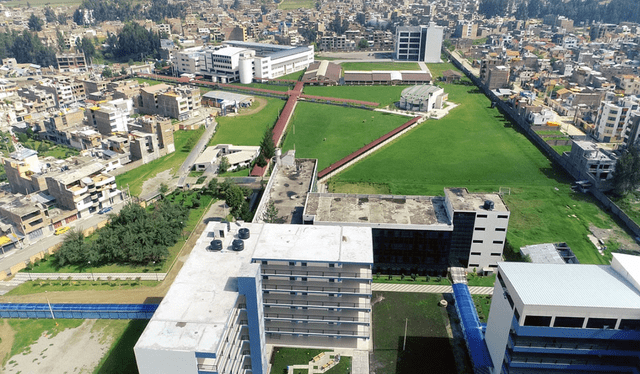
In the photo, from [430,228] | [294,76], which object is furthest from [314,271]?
[294,76]

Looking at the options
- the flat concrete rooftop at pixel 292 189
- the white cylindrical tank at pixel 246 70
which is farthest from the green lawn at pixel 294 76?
the flat concrete rooftop at pixel 292 189

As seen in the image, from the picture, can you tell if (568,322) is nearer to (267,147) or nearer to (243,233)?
(243,233)

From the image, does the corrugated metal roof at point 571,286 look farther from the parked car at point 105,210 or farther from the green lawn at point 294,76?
the green lawn at point 294,76

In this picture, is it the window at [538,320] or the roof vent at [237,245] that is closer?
the window at [538,320]

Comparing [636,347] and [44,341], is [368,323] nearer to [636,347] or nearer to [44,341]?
[636,347]

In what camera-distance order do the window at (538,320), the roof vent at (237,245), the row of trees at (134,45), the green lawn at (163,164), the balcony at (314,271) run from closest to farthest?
the window at (538,320), the roof vent at (237,245), the balcony at (314,271), the green lawn at (163,164), the row of trees at (134,45)

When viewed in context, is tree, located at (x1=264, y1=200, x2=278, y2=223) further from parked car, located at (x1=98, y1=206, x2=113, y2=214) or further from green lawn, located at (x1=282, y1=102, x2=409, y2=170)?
parked car, located at (x1=98, y1=206, x2=113, y2=214)

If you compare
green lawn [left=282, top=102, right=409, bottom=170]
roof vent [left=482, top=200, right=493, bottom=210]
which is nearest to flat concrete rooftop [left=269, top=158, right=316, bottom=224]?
green lawn [left=282, top=102, right=409, bottom=170]
